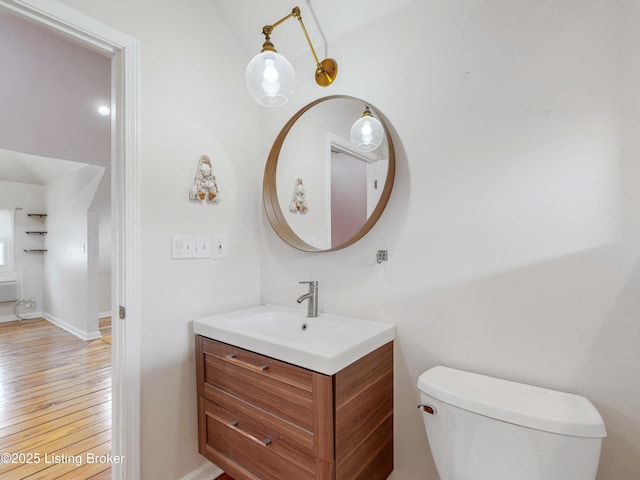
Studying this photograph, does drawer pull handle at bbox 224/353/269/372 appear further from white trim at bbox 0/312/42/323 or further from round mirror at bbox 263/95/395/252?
white trim at bbox 0/312/42/323

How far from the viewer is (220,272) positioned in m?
1.69

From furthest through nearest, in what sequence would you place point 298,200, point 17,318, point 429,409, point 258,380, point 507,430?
point 17,318, point 298,200, point 258,380, point 429,409, point 507,430

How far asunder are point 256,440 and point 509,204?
1.37 meters

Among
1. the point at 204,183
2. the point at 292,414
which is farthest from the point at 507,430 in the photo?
the point at 204,183

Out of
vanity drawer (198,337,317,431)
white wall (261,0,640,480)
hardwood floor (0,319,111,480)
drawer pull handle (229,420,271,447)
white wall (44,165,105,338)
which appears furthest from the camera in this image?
white wall (44,165,105,338)

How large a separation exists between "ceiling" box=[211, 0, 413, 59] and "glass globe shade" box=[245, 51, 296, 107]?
1.62 feet

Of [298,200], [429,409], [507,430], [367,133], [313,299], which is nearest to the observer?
[507,430]

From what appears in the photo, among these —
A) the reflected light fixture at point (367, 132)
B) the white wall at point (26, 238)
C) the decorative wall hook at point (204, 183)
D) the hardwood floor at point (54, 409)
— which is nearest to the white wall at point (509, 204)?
the reflected light fixture at point (367, 132)

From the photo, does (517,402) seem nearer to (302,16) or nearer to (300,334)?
(300,334)

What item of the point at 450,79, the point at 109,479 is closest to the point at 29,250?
the point at 109,479

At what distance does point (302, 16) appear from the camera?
5.21ft

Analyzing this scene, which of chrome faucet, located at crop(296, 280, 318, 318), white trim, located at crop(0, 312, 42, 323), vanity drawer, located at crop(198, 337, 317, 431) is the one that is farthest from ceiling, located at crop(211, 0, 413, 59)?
white trim, located at crop(0, 312, 42, 323)

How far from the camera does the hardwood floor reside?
5.52 ft

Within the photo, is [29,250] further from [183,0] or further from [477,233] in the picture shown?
[477,233]
